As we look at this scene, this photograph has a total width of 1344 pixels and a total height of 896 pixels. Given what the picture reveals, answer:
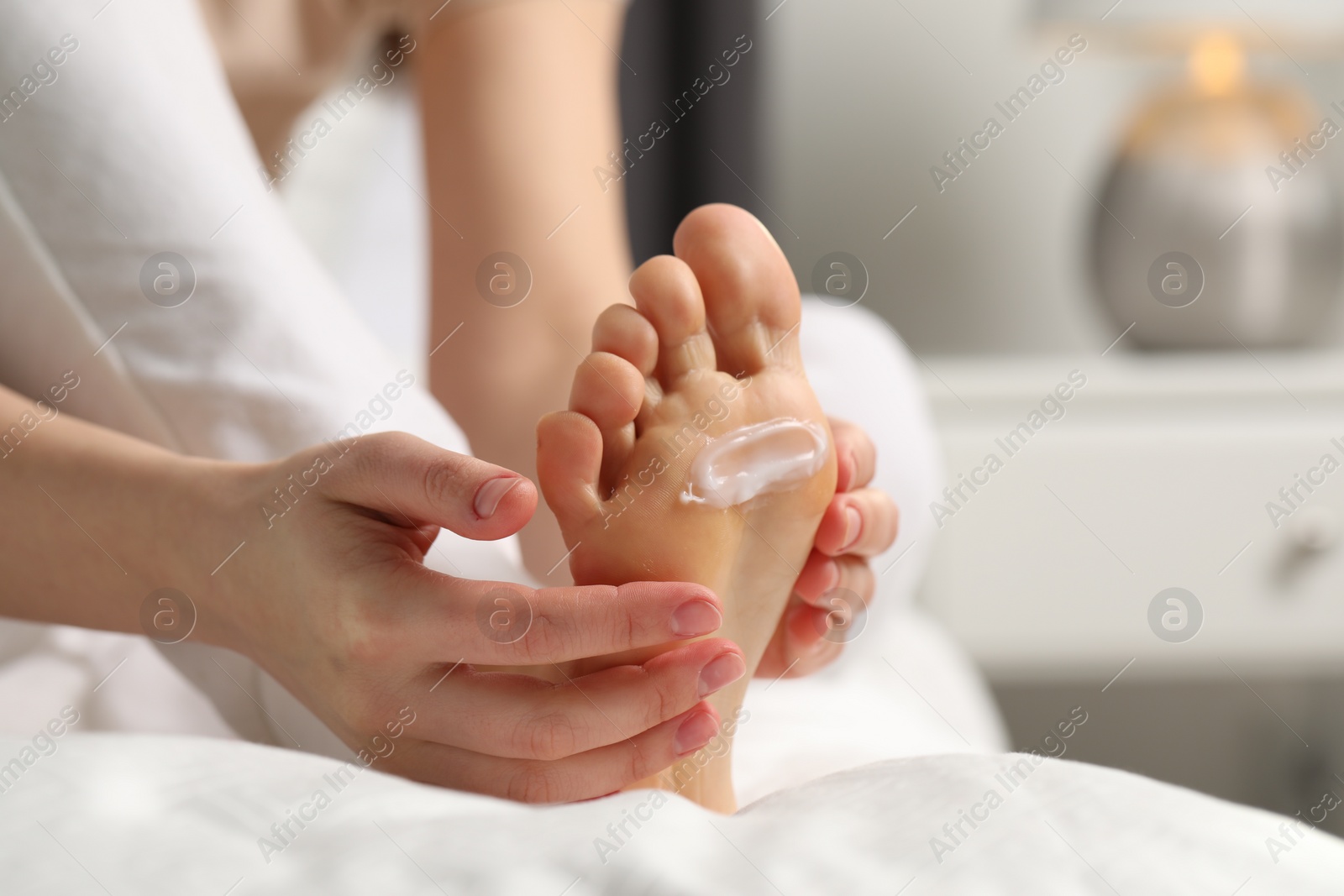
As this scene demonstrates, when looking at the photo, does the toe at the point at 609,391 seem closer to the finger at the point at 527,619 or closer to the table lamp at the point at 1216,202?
the finger at the point at 527,619

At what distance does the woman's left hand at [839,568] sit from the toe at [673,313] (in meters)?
0.07

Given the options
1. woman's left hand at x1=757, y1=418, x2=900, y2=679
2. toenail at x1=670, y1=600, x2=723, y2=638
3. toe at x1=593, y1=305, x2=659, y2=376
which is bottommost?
woman's left hand at x1=757, y1=418, x2=900, y2=679

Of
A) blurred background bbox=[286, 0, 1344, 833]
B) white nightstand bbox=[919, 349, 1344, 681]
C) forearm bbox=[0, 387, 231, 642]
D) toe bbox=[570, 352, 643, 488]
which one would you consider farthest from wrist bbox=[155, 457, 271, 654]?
white nightstand bbox=[919, 349, 1344, 681]

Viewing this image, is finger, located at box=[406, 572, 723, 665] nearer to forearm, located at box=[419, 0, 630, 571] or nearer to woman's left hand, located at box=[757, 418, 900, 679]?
woman's left hand, located at box=[757, 418, 900, 679]

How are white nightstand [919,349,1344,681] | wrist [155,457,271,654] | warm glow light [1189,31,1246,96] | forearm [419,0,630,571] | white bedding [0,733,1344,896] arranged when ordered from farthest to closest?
1. warm glow light [1189,31,1246,96]
2. white nightstand [919,349,1344,681]
3. forearm [419,0,630,571]
4. wrist [155,457,271,654]
5. white bedding [0,733,1344,896]

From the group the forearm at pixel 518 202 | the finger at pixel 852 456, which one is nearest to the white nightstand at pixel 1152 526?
the forearm at pixel 518 202

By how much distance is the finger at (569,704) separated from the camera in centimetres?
33

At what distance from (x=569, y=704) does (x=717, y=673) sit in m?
0.05

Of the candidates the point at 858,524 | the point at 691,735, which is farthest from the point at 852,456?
the point at 691,735

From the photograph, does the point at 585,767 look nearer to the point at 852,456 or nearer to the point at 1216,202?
the point at 852,456

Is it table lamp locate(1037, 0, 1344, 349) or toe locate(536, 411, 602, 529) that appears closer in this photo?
toe locate(536, 411, 602, 529)

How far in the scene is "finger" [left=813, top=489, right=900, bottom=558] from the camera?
41 centimetres

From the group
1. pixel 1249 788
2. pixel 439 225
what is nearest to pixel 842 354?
pixel 439 225

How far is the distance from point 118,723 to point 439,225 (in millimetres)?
404
